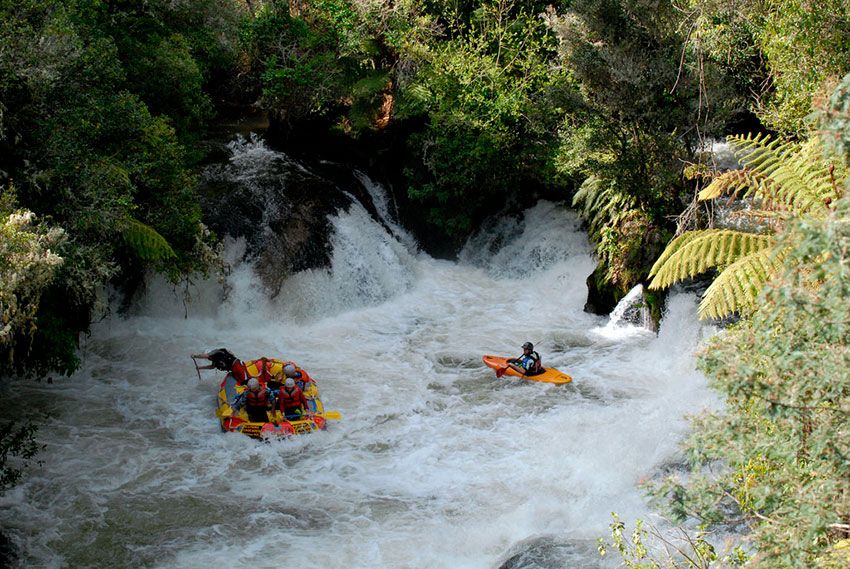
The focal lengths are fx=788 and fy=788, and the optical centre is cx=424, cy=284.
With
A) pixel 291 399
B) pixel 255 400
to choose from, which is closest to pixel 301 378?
pixel 291 399

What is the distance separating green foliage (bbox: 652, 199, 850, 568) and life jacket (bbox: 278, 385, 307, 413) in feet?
22.6

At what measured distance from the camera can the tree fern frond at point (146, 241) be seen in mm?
10023

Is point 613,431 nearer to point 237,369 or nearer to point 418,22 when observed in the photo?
point 237,369

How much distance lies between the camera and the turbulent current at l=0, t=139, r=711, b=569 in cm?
789

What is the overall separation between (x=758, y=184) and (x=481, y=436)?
451 centimetres

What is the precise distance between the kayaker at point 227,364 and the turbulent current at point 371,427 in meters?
0.43

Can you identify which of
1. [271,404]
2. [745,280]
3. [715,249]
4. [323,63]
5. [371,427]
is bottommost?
[371,427]

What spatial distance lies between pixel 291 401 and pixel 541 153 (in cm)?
788

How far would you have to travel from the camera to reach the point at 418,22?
17.0m

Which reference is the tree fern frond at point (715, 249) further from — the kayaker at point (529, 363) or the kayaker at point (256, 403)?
the kayaker at point (256, 403)

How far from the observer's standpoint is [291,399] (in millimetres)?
10195

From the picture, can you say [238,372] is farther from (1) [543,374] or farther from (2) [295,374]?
(1) [543,374]

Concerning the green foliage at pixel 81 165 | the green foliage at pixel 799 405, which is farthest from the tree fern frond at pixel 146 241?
the green foliage at pixel 799 405

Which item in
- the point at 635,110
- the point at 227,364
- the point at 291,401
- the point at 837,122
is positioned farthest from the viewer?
the point at 635,110
